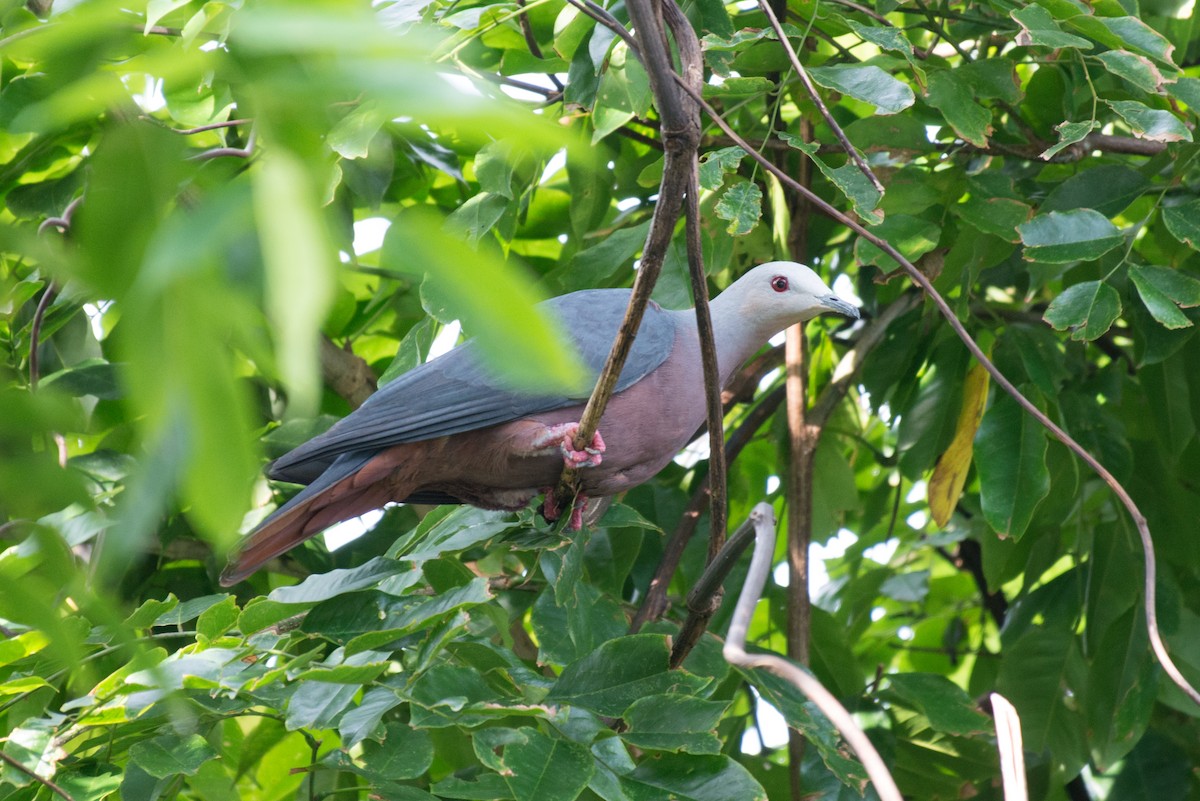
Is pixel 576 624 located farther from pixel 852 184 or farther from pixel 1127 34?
pixel 1127 34

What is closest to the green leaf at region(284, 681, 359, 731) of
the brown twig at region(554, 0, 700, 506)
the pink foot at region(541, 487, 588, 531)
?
the brown twig at region(554, 0, 700, 506)

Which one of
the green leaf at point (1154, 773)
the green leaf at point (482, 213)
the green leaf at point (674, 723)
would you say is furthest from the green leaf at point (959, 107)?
the green leaf at point (1154, 773)

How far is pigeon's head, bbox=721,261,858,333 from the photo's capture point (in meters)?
3.36

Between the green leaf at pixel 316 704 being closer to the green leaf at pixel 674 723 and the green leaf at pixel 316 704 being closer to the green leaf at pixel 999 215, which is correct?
the green leaf at pixel 674 723

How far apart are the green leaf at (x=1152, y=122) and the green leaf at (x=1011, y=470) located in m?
0.78

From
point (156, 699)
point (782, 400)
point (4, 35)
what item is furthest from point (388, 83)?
point (782, 400)

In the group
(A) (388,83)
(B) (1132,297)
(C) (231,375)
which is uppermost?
(A) (388,83)

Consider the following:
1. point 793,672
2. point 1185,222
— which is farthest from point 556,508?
point 793,672

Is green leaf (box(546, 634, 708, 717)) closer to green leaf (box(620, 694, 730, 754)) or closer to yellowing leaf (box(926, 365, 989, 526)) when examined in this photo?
green leaf (box(620, 694, 730, 754))

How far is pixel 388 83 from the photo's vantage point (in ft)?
1.65

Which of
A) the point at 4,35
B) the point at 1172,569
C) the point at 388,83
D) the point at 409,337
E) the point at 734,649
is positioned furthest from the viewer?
the point at 1172,569

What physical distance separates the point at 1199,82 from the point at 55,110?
2823 mm

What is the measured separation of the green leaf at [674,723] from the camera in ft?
7.06

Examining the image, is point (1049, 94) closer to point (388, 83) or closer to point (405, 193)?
point (405, 193)
